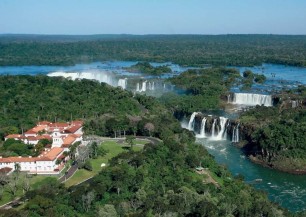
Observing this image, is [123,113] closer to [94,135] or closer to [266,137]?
[94,135]

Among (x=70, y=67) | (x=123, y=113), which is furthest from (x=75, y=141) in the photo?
(x=70, y=67)

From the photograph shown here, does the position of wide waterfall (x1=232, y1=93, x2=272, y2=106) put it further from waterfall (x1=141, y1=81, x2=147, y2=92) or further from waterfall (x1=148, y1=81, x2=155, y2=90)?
waterfall (x1=141, y1=81, x2=147, y2=92)

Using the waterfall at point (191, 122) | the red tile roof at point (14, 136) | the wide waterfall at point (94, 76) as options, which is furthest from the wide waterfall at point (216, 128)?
the wide waterfall at point (94, 76)

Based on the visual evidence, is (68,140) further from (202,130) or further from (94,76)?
(94,76)

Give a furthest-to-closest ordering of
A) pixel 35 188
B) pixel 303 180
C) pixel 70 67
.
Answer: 1. pixel 70 67
2. pixel 303 180
3. pixel 35 188

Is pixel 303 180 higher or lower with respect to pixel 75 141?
lower

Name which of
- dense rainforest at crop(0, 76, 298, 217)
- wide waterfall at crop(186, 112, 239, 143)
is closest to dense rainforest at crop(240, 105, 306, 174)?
wide waterfall at crop(186, 112, 239, 143)

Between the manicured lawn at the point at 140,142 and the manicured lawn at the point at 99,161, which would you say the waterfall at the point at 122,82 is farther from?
the manicured lawn at the point at 99,161

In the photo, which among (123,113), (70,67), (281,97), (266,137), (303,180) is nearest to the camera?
(303,180)
